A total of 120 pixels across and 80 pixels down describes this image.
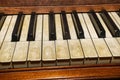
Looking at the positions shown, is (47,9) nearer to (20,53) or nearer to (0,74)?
(20,53)

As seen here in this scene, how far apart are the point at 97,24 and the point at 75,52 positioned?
37 cm

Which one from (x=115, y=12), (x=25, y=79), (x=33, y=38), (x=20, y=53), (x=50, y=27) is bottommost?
(x=25, y=79)

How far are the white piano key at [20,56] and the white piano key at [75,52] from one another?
257mm

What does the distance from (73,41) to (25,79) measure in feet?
1.22

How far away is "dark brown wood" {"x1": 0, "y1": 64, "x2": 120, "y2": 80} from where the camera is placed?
1111mm

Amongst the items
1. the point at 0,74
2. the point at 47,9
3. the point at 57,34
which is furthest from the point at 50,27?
the point at 0,74

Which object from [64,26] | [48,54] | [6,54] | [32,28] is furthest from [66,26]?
[6,54]

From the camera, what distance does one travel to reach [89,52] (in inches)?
45.7

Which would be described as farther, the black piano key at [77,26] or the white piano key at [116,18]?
the white piano key at [116,18]

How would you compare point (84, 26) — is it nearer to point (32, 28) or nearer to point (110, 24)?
point (110, 24)

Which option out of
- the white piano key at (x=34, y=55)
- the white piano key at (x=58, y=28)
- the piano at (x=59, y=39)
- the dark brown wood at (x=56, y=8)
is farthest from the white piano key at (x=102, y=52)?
the dark brown wood at (x=56, y=8)

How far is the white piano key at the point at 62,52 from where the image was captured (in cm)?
111

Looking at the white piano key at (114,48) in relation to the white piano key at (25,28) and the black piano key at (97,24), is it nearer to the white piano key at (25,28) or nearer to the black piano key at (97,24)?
the black piano key at (97,24)

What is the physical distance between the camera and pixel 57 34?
136cm
